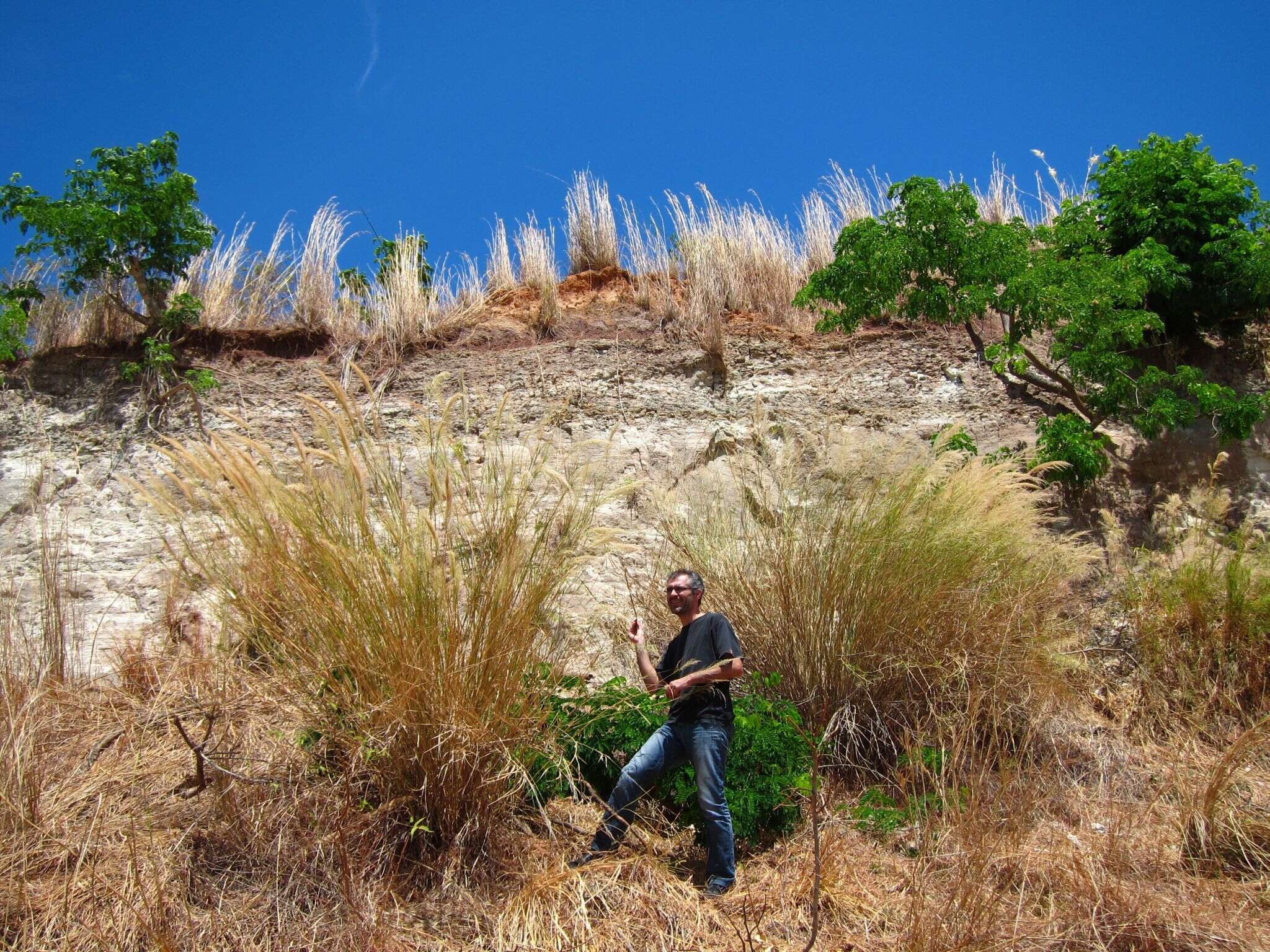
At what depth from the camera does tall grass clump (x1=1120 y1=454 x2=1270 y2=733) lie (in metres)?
4.93

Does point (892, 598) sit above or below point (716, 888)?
above

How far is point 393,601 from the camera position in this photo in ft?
10.3

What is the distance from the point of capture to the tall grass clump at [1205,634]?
493cm

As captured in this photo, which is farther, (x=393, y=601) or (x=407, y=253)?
(x=407, y=253)

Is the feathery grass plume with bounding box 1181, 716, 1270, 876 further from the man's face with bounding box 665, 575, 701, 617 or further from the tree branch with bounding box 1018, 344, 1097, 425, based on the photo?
the tree branch with bounding box 1018, 344, 1097, 425

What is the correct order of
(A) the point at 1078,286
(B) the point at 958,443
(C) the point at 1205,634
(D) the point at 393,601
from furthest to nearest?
(A) the point at 1078,286, (B) the point at 958,443, (C) the point at 1205,634, (D) the point at 393,601

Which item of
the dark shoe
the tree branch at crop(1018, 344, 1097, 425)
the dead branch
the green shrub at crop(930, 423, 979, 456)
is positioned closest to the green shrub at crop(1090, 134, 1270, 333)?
the tree branch at crop(1018, 344, 1097, 425)

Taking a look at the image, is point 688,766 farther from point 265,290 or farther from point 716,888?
A: point 265,290

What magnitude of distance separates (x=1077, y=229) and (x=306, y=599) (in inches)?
286

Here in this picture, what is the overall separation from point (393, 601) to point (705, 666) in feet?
4.53

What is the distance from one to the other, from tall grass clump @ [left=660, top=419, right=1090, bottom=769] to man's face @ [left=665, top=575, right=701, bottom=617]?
3.38 ft

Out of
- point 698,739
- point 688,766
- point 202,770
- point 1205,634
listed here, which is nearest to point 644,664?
point 698,739

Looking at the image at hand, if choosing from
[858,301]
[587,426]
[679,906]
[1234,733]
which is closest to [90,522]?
[587,426]

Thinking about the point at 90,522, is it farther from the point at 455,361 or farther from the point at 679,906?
the point at 679,906
